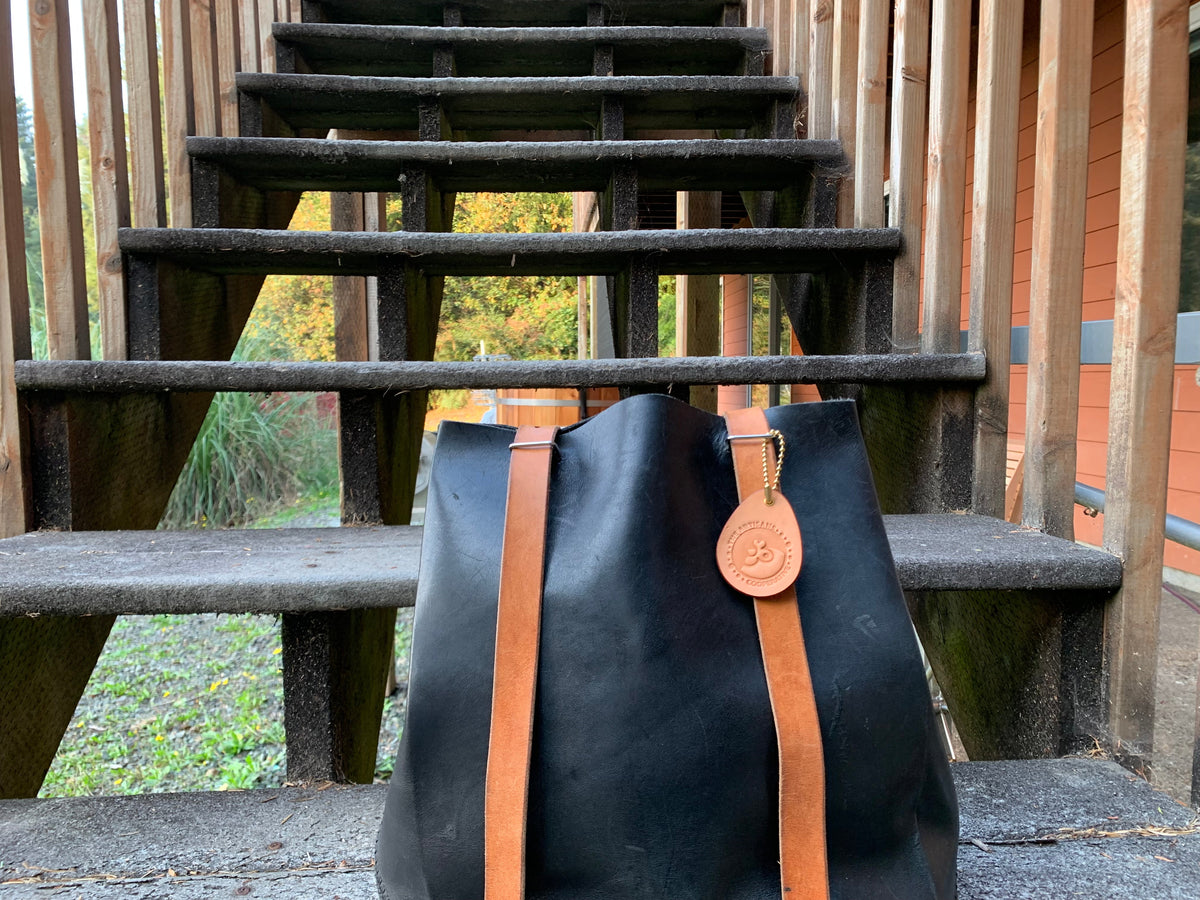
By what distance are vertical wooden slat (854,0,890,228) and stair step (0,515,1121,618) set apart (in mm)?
685

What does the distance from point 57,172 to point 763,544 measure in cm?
121

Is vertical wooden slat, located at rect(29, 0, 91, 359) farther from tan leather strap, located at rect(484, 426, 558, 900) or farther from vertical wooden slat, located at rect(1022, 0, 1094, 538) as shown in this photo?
vertical wooden slat, located at rect(1022, 0, 1094, 538)

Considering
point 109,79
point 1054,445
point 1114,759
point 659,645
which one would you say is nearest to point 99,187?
point 109,79

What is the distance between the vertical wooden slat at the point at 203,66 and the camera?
4.84 ft

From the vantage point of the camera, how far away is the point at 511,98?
1723mm

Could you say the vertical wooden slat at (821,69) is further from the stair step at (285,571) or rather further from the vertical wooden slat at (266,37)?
the vertical wooden slat at (266,37)

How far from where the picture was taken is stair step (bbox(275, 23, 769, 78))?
1803 mm

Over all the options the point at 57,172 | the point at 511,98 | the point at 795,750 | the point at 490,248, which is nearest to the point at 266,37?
the point at 511,98

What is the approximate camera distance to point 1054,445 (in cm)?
94

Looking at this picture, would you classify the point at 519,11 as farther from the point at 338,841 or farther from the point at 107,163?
the point at 338,841

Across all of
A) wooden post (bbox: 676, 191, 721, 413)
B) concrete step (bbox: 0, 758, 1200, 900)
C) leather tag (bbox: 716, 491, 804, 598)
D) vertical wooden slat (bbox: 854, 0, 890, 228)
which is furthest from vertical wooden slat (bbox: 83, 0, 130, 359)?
wooden post (bbox: 676, 191, 721, 413)

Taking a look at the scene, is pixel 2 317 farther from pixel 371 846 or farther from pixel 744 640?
pixel 744 640

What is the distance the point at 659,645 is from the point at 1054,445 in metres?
0.69

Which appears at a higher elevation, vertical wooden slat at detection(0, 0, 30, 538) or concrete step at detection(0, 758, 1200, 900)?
vertical wooden slat at detection(0, 0, 30, 538)
